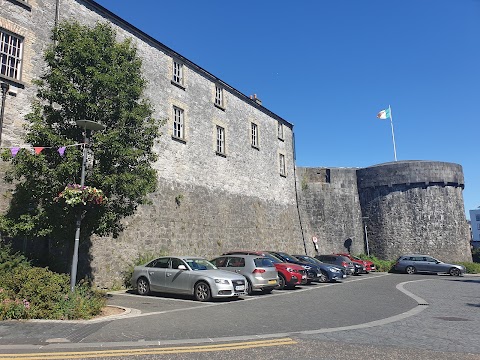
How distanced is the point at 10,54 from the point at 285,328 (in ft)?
44.2

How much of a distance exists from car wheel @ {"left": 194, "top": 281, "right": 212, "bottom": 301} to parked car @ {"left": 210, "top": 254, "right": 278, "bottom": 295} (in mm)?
2289

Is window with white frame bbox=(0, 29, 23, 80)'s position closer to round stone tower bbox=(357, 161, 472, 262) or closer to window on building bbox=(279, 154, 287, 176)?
window on building bbox=(279, 154, 287, 176)

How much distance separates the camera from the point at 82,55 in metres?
11.6

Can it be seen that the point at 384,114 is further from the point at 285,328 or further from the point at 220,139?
the point at 285,328

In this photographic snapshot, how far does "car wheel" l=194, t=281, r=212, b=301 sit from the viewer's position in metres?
12.1

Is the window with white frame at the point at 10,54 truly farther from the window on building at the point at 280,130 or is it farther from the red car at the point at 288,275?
the window on building at the point at 280,130

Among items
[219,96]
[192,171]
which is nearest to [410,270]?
[192,171]

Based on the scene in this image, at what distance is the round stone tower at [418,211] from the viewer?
33594 millimetres

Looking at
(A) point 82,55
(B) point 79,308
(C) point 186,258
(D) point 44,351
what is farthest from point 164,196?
(D) point 44,351

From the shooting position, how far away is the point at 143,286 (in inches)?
542

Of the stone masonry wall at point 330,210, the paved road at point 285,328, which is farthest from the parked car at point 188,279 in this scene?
the stone masonry wall at point 330,210

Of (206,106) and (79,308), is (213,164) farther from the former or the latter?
(79,308)

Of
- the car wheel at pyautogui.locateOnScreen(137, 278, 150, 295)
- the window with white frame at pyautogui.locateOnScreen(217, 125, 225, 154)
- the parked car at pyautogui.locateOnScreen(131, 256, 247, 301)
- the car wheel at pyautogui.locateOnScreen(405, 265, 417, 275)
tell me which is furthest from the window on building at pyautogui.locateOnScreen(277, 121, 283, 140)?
the car wheel at pyautogui.locateOnScreen(137, 278, 150, 295)

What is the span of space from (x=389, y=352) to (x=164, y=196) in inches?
593
